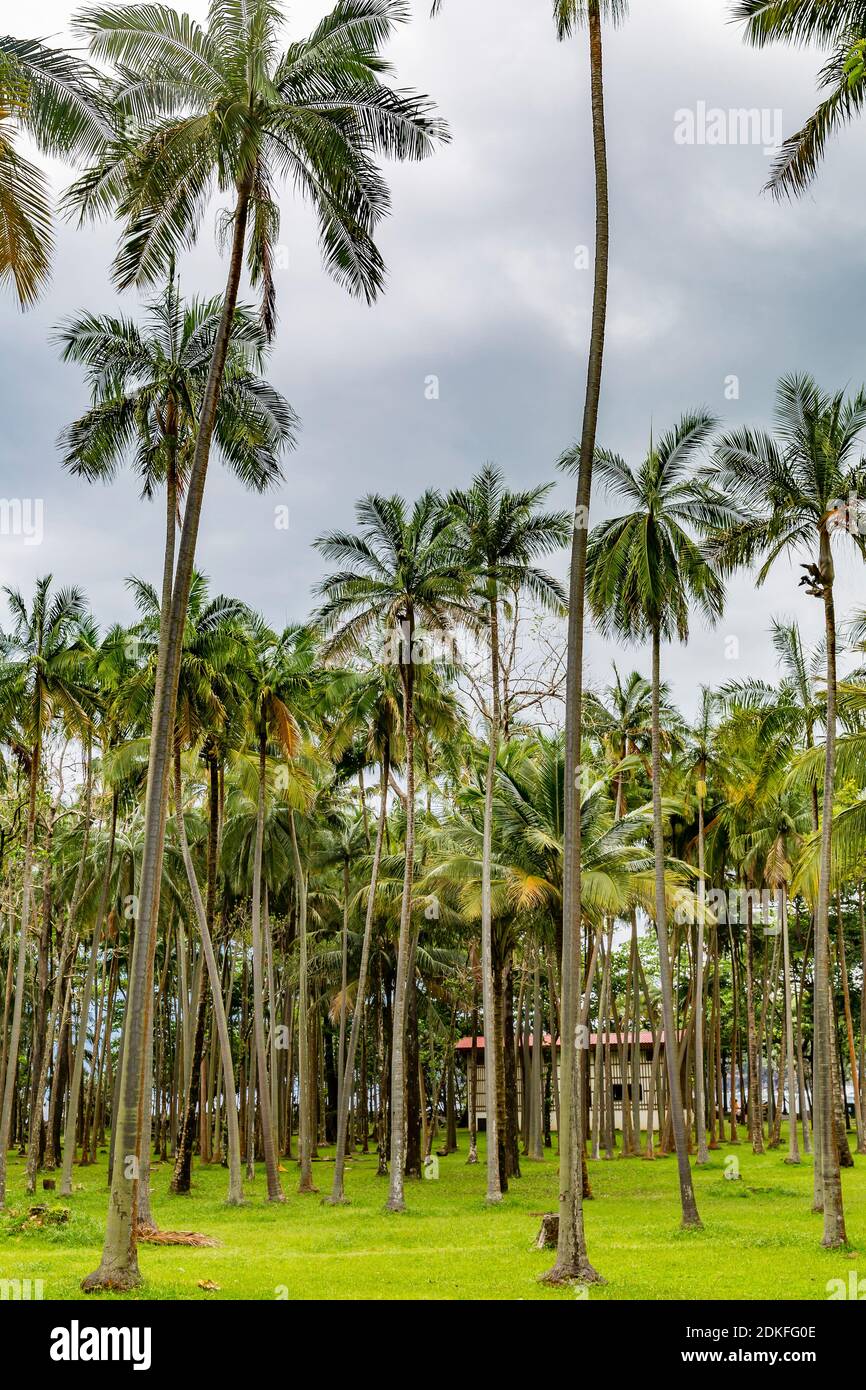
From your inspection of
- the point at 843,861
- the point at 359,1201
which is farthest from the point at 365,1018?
the point at 843,861

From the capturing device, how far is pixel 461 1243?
67.7 feet

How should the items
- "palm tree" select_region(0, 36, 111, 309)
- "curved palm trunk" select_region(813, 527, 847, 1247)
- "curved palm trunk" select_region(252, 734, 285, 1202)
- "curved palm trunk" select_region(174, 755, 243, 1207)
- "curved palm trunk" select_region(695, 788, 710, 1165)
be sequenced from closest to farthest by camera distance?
"palm tree" select_region(0, 36, 111, 309)
"curved palm trunk" select_region(813, 527, 847, 1247)
"curved palm trunk" select_region(174, 755, 243, 1207)
"curved palm trunk" select_region(252, 734, 285, 1202)
"curved palm trunk" select_region(695, 788, 710, 1165)

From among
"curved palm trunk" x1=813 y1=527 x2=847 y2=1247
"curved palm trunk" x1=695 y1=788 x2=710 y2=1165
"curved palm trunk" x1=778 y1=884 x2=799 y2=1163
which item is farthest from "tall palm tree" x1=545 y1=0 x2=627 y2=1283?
"curved palm trunk" x1=778 y1=884 x2=799 y2=1163

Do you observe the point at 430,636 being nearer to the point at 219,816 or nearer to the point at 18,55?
the point at 219,816

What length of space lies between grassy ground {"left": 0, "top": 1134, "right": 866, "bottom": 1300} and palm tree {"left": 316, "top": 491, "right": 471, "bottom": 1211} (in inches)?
167

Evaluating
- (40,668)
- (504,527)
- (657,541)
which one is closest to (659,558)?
(657,541)

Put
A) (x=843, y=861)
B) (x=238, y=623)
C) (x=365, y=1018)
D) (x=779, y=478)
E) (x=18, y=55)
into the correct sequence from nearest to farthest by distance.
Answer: (x=18, y=55), (x=779, y=478), (x=843, y=861), (x=238, y=623), (x=365, y=1018)

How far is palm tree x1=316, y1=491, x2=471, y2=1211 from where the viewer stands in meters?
27.9

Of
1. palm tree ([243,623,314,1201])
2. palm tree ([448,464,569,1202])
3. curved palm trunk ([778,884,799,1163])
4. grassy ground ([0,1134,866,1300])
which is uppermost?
palm tree ([448,464,569,1202])

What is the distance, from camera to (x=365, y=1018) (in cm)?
4825

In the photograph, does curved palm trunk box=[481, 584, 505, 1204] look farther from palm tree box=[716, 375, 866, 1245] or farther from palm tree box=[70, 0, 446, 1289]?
palm tree box=[70, 0, 446, 1289]

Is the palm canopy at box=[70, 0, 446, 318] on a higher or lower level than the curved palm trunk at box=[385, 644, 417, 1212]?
higher

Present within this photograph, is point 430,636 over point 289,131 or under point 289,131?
under

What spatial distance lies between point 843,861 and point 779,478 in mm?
7157
